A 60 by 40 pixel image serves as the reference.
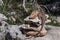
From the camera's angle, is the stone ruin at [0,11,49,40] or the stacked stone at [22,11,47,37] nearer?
the stone ruin at [0,11,49,40]

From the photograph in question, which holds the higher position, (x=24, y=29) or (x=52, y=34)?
(x=24, y=29)

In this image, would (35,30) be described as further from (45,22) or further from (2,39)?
(2,39)

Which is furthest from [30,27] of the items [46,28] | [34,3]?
[34,3]

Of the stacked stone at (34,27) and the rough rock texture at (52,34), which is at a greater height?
the stacked stone at (34,27)

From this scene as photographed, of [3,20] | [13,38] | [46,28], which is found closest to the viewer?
[13,38]

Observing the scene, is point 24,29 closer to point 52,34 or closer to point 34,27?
point 34,27

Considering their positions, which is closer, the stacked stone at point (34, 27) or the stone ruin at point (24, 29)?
the stone ruin at point (24, 29)

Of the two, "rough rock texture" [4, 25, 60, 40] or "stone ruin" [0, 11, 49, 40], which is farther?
"rough rock texture" [4, 25, 60, 40]

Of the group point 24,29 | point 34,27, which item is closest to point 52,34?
point 34,27

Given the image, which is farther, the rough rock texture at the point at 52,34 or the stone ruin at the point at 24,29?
the rough rock texture at the point at 52,34

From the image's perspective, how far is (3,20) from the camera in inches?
175

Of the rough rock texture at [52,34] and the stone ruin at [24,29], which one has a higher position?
the stone ruin at [24,29]

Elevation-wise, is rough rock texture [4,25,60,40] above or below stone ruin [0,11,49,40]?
below

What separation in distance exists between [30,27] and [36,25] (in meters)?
0.13
